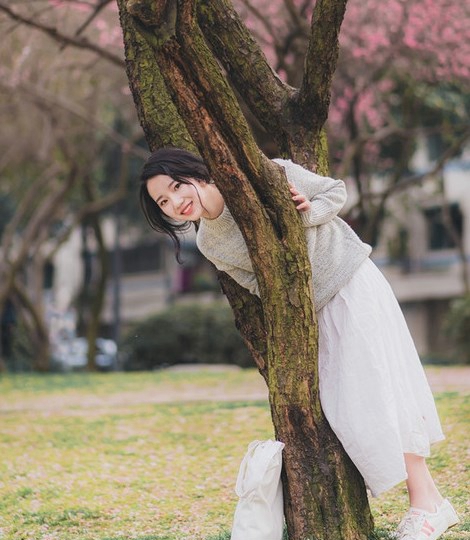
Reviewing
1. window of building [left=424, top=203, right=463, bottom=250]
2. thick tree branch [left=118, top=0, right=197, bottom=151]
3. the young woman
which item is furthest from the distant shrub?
the young woman

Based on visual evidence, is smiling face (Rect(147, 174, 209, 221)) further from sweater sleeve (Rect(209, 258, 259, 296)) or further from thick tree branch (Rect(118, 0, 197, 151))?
thick tree branch (Rect(118, 0, 197, 151))

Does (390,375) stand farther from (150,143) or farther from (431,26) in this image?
(431,26)

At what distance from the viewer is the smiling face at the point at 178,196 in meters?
4.11

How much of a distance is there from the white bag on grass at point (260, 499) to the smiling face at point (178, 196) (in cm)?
106

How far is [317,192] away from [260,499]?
1.33 m

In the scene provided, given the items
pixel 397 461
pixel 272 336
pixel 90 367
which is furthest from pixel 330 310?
pixel 90 367

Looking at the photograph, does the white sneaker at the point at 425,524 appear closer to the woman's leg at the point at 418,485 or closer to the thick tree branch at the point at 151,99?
the woman's leg at the point at 418,485

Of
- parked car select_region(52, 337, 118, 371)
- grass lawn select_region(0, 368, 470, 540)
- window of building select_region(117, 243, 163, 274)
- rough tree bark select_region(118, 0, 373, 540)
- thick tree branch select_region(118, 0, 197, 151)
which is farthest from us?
window of building select_region(117, 243, 163, 274)

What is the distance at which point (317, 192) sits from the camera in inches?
164

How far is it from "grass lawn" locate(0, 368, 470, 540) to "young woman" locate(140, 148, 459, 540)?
0.62 m

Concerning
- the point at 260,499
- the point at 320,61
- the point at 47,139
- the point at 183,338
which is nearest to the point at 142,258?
the point at 183,338

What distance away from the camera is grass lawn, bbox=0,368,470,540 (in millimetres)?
5266

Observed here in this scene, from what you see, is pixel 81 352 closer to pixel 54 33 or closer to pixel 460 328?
pixel 460 328

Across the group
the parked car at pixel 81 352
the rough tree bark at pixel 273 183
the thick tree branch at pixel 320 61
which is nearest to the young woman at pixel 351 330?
the rough tree bark at pixel 273 183
